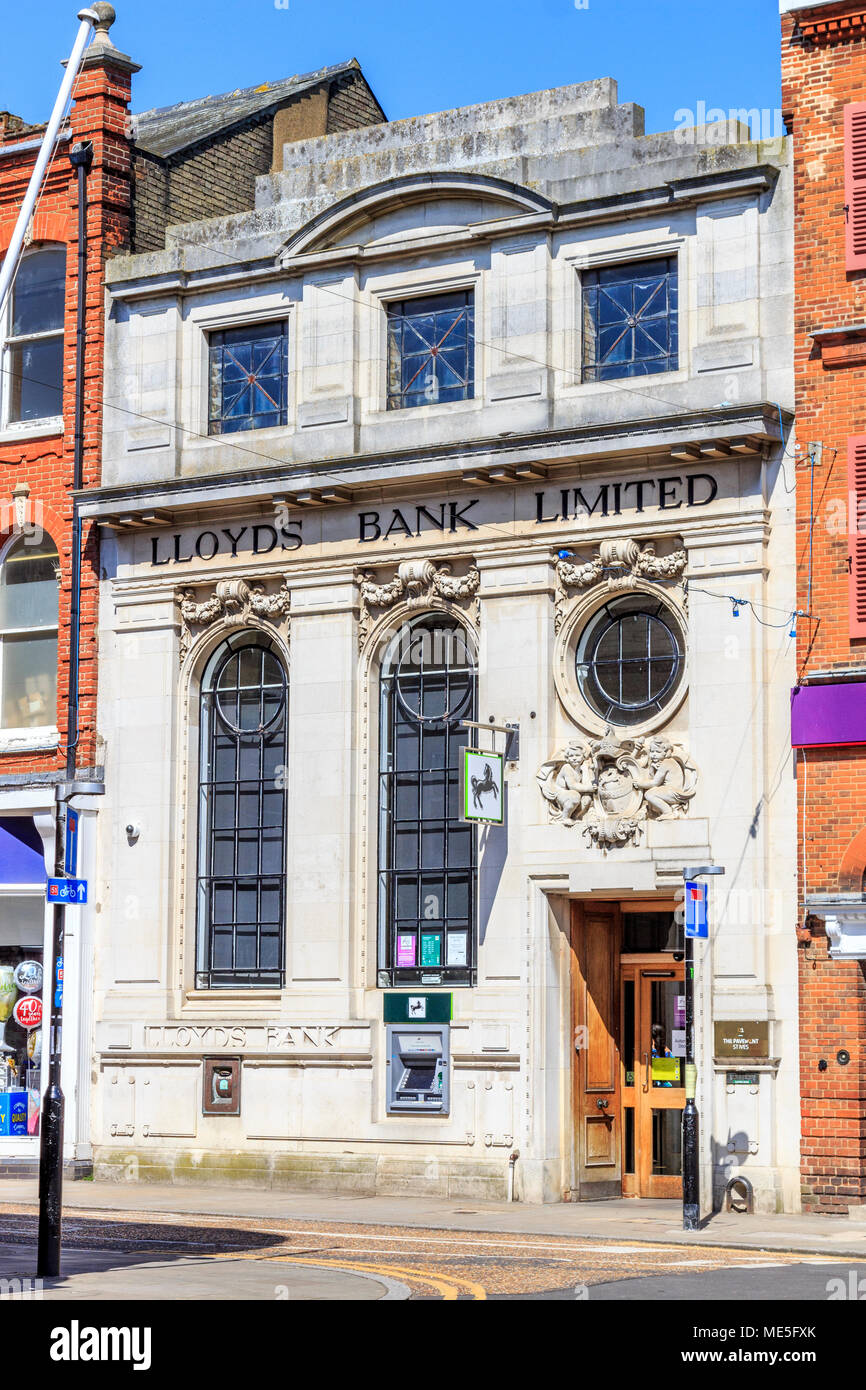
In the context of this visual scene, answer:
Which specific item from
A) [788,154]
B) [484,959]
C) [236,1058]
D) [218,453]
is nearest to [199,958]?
[236,1058]

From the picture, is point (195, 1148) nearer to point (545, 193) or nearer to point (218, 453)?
point (218, 453)

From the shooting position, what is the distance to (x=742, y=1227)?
68.5 feet

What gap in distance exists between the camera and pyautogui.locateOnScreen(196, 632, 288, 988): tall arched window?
2711cm

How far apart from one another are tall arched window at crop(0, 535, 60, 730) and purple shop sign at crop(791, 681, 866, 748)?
1158 centimetres

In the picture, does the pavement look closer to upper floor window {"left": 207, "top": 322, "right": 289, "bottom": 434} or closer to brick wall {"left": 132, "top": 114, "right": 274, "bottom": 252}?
upper floor window {"left": 207, "top": 322, "right": 289, "bottom": 434}

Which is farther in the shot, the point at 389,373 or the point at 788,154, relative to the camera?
the point at 389,373

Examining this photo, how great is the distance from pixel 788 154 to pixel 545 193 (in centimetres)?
314

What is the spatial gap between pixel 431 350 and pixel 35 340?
7.05 metres

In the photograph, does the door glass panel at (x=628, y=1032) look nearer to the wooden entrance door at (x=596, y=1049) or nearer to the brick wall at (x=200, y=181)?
the wooden entrance door at (x=596, y=1049)

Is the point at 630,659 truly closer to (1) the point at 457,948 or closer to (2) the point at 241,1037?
(1) the point at 457,948

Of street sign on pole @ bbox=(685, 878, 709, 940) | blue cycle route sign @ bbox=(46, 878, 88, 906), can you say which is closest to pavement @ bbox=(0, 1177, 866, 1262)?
street sign on pole @ bbox=(685, 878, 709, 940)

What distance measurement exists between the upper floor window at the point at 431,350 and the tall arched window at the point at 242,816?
12.8 feet

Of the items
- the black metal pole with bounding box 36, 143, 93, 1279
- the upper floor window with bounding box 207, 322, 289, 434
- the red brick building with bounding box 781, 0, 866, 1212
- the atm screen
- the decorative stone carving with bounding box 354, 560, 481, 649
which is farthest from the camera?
the upper floor window with bounding box 207, 322, 289, 434

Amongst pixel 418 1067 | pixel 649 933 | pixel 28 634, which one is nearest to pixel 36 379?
pixel 28 634
